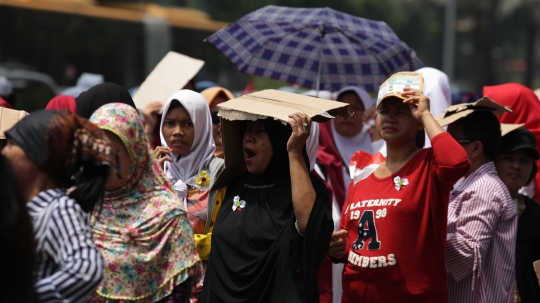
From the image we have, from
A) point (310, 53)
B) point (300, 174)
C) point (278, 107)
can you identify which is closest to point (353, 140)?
point (310, 53)

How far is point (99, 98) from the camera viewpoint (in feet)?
14.4

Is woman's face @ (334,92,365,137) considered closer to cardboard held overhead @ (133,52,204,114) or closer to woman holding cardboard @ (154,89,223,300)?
cardboard held overhead @ (133,52,204,114)

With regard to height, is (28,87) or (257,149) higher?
(257,149)

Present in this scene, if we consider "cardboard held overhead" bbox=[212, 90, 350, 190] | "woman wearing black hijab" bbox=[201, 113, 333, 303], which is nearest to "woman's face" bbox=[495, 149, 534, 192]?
"cardboard held overhead" bbox=[212, 90, 350, 190]

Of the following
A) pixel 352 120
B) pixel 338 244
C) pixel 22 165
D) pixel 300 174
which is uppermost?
pixel 22 165

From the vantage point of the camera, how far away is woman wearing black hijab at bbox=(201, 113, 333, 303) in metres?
3.60

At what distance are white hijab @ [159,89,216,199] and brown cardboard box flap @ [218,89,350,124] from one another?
762mm

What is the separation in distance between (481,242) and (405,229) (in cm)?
51

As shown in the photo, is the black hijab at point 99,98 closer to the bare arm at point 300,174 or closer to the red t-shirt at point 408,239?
the bare arm at point 300,174

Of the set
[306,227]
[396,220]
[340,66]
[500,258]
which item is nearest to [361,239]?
[396,220]

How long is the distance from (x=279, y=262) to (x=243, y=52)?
3.54 meters

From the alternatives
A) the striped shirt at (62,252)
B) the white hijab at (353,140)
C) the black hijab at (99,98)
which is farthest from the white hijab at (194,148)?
the white hijab at (353,140)

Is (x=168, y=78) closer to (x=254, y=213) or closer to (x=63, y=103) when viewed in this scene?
(x=63, y=103)

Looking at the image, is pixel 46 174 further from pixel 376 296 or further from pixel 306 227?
pixel 376 296
